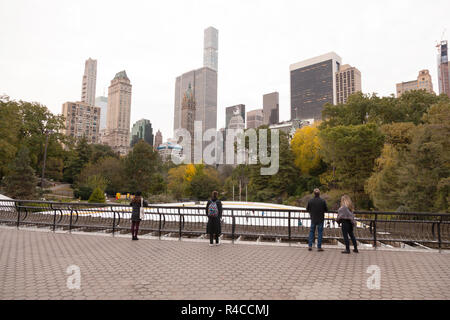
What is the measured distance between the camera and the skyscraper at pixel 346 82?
190750 mm

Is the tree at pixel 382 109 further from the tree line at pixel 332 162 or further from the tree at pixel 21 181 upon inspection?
the tree at pixel 21 181

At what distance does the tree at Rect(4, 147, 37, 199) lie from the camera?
30844 mm

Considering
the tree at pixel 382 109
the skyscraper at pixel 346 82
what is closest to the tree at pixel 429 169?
the tree at pixel 382 109

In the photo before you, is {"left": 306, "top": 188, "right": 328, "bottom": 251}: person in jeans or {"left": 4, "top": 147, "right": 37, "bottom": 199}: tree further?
{"left": 4, "top": 147, "right": 37, "bottom": 199}: tree

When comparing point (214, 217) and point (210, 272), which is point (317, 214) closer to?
point (214, 217)

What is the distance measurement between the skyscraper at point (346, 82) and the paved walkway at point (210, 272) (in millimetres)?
200411

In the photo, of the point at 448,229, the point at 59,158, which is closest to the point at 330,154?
the point at 448,229

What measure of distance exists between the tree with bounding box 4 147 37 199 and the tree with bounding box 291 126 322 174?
120ft

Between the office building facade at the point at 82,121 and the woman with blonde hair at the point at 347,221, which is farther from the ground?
the office building facade at the point at 82,121

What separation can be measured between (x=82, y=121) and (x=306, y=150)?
509 ft

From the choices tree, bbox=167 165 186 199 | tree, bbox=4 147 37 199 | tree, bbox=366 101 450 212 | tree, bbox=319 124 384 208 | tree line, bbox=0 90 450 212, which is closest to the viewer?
tree, bbox=366 101 450 212

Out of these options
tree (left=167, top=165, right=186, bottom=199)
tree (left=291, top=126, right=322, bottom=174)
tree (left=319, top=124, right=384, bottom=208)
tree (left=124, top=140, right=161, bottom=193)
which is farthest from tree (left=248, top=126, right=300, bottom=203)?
tree (left=124, top=140, right=161, bottom=193)

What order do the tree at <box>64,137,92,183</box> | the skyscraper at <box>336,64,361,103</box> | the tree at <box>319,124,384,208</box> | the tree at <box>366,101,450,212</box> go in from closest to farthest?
the tree at <box>366,101,450,212</box> → the tree at <box>319,124,384,208</box> → the tree at <box>64,137,92,183</box> → the skyscraper at <box>336,64,361,103</box>

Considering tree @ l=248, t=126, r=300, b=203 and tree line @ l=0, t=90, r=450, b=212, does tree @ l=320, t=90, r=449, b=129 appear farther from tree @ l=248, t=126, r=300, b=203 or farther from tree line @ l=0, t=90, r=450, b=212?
tree @ l=248, t=126, r=300, b=203
